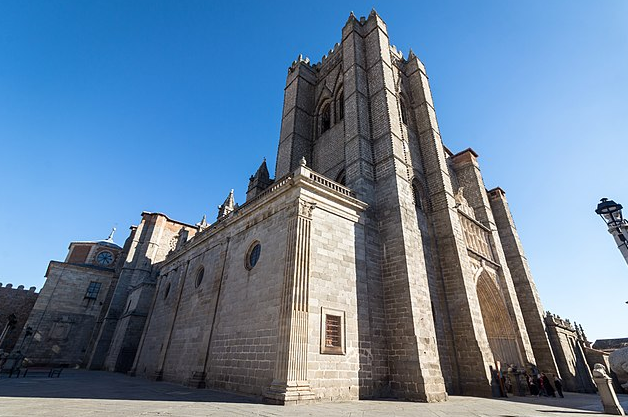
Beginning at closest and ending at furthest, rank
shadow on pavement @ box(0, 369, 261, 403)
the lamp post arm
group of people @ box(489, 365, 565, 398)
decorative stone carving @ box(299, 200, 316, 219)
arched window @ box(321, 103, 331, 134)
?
the lamp post arm < shadow on pavement @ box(0, 369, 261, 403) < decorative stone carving @ box(299, 200, 316, 219) < group of people @ box(489, 365, 565, 398) < arched window @ box(321, 103, 331, 134)

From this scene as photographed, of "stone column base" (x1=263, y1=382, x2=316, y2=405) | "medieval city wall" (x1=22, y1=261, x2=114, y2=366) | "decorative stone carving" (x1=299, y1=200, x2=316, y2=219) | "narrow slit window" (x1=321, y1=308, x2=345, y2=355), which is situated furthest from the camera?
"medieval city wall" (x1=22, y1=261, x2=114, y2=366)

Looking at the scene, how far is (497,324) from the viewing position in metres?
15.9

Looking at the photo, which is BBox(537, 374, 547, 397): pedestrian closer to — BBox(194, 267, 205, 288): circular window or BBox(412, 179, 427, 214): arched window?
BBox(412, 179, 427, 214): arched window

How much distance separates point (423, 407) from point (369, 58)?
18324 mm

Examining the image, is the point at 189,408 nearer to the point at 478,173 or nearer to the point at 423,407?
the point at 423,407

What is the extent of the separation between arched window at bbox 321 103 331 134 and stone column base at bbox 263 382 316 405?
1635 cm

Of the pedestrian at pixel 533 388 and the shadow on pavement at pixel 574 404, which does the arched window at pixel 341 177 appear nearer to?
the shadow on pavement at pixel 574 404

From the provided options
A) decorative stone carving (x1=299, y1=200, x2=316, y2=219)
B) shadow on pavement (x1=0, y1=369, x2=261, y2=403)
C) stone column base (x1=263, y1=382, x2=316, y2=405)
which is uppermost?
decorative stone carving (x1=299, y1=200, x2=316, y2=219)

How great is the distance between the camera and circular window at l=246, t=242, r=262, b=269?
1112cm

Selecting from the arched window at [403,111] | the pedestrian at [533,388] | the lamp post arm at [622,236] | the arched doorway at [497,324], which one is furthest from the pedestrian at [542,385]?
the arched window at [403,111]

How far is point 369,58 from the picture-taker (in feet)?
60.8

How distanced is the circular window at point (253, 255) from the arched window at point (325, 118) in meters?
11.5

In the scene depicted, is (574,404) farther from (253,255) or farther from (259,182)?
(259,182)

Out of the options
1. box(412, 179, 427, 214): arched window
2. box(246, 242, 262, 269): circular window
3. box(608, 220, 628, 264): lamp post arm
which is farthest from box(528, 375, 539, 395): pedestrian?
box(246, 242, 262, 269): circular window
